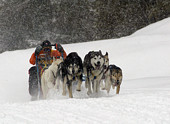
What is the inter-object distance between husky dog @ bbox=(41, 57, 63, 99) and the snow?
8.3 inches

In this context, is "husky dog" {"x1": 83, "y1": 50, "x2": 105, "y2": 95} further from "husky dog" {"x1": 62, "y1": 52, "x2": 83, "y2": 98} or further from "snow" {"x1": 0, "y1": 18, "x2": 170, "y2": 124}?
"snow" {"x1": 0, "y1": 18, "x2": 170, "y2": 124}

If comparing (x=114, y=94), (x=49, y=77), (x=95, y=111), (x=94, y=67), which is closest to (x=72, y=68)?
(x=94, y=67)

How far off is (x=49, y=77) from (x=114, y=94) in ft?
5.67

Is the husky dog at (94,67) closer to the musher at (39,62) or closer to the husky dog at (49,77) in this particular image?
the husky dog at (49,77)

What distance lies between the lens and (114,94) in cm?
648

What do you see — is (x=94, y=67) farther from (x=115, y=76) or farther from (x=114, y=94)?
(x=114, y=94)

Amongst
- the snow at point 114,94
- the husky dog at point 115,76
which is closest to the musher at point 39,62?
the snow at point 114,94

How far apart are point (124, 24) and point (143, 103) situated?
44.9ft

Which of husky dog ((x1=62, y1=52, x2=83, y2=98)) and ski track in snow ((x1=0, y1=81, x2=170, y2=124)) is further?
husky dog ((x1=62, y1=52, x2=83, y2=98))

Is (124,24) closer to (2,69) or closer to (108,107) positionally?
(2,69)

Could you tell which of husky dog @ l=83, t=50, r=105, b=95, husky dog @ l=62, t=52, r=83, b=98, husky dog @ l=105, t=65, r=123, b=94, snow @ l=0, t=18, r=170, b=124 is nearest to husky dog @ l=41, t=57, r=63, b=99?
snow @ l=0, t=18, r=170, b=124

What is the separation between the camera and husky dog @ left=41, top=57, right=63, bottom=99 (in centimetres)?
584

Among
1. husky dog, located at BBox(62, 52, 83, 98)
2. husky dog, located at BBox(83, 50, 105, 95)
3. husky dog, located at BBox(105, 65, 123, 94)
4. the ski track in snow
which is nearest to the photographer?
the ski track in snow

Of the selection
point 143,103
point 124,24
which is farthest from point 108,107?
point 124,24
